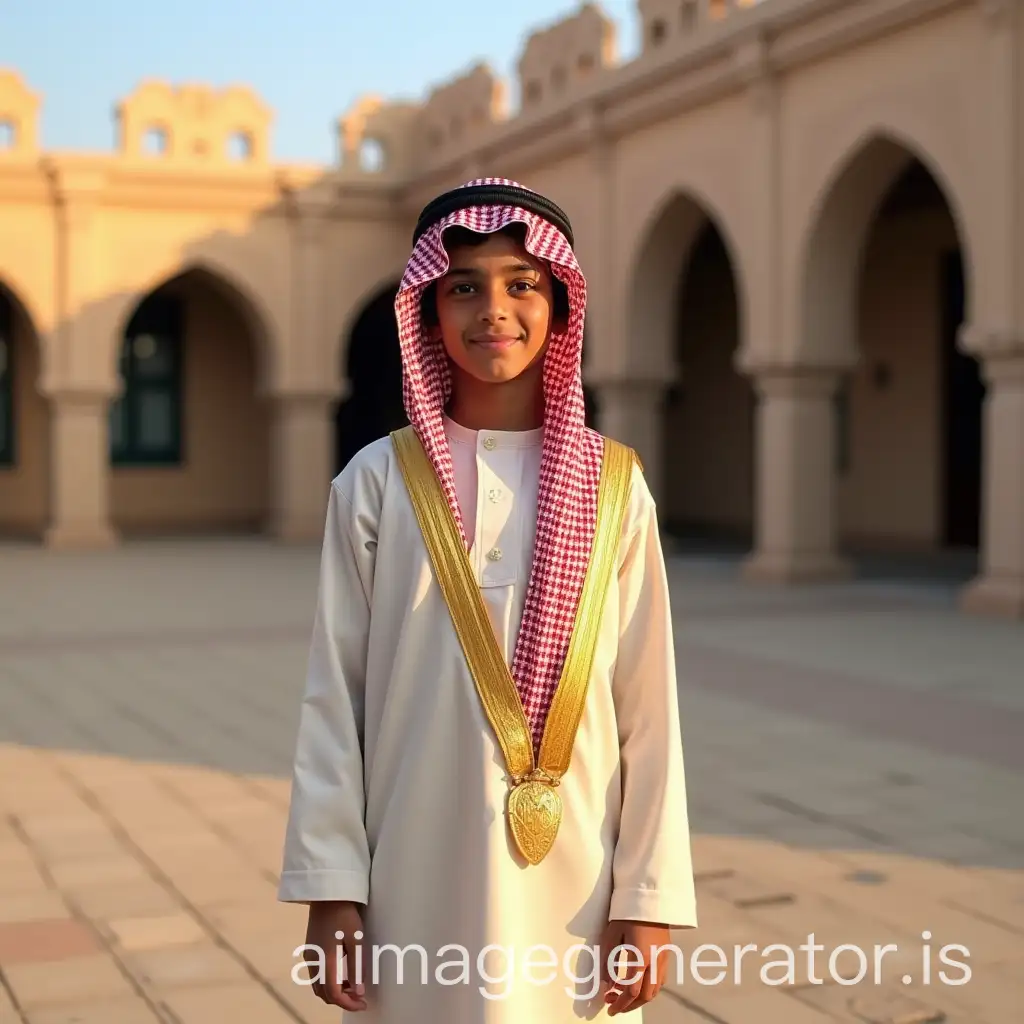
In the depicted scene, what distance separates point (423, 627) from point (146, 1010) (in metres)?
1.68

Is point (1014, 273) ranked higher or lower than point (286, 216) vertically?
lower

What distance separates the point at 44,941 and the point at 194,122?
1668 cm

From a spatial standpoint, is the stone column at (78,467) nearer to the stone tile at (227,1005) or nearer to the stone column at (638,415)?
the stone column at (638,415)

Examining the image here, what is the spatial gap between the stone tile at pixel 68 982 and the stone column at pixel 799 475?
1010 cm

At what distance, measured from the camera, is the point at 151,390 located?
21.7 metres

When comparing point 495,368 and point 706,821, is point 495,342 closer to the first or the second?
point 495,368

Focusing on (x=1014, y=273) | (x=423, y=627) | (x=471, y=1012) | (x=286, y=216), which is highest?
(x=286, y=216)

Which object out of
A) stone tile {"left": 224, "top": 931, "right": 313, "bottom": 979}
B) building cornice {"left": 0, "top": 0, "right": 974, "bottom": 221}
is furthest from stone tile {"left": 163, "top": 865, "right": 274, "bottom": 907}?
building cornice {"left": 0, "top": 0, "right": 974, "bottom": 221}

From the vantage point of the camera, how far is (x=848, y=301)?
42.5 ft

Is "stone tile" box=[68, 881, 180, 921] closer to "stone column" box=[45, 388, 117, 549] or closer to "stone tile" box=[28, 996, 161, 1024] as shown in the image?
"stone tile" box=[28, 996, 161, 1024]

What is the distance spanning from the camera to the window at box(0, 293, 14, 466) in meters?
21.1

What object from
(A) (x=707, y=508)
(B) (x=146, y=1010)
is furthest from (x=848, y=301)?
(B) (x=146, y=1010)

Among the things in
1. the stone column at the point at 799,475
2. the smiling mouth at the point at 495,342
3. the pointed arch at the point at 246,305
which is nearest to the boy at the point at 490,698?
the smiling mouth at the point at 495,342

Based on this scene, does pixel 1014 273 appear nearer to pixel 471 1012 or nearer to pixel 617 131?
pixel 617 131
